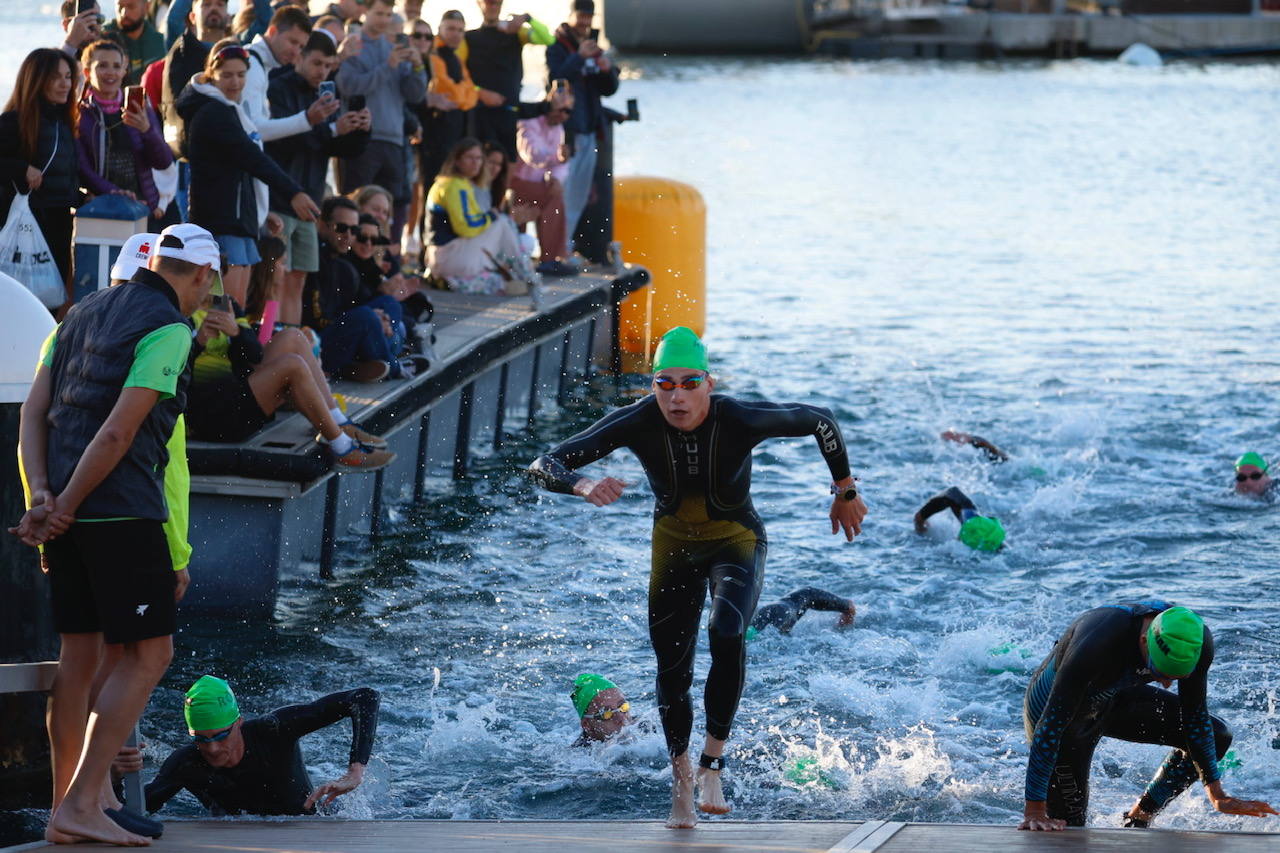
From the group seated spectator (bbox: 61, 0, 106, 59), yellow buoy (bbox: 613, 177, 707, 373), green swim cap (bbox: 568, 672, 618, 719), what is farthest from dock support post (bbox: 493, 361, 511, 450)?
green swim cap (bbox: 568, 672, 618, 719)

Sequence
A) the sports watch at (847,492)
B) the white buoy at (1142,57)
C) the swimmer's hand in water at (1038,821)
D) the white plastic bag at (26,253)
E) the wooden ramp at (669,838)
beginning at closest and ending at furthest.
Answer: the wooden ramp at (669,838) < the swimmer's hand in water at (1038,821) < the sports watch at (847,492) < the white plastic bag at (26,253) < the white buoy at (1142,57)

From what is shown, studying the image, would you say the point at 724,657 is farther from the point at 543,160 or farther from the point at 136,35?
the point at 543,160

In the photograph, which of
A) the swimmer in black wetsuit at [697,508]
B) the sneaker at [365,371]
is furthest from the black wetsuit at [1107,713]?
the sneaker at [365,371]

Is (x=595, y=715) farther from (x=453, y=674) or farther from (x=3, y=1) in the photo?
(x=3, y=1)

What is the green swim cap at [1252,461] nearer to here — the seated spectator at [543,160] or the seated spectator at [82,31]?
the seated spectator at [543,160]

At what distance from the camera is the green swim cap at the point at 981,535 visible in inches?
496

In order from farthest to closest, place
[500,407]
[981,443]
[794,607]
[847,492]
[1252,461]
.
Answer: [500,407], [981,443], [1252,461], [794,607], [847,492]

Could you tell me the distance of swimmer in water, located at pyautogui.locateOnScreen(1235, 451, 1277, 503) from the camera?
13844mm

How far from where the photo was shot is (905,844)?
20.5 ft

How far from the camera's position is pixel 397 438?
13.0m

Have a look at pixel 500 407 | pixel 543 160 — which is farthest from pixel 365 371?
pixel 543 160

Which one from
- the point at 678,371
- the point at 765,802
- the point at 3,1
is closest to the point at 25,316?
the point at 678,371

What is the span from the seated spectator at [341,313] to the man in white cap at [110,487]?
602 centimetres

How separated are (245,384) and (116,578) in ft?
14.1
